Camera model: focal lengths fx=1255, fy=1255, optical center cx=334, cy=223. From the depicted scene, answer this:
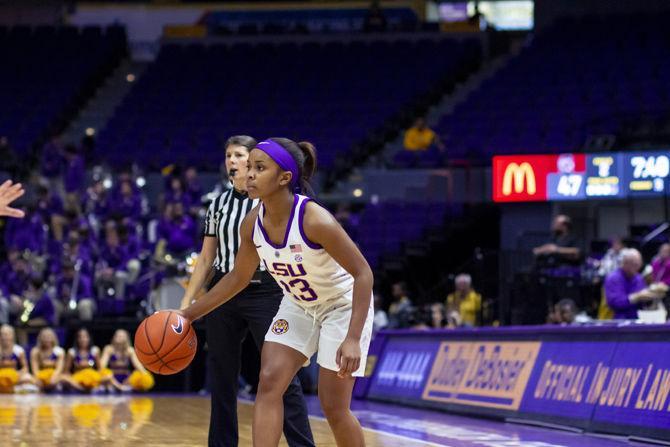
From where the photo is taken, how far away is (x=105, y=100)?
1137 inches

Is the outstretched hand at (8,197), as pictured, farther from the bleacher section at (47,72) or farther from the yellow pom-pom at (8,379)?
the bleacher section at (47,72)

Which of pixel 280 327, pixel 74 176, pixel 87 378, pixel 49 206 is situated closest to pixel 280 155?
pixel 280 327

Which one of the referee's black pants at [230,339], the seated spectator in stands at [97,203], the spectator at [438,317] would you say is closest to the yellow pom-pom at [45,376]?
the seated spectator in stands at [97,203]

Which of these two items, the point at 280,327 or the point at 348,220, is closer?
the point at 280,327

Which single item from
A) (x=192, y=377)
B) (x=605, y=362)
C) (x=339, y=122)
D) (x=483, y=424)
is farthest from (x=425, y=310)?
(x=339, y=122)

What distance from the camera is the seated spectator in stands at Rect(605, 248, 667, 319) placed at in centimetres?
1197

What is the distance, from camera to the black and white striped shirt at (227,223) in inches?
270

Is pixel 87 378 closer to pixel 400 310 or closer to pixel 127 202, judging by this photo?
pixel 400 310

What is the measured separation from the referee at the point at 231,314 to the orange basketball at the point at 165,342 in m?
0.72

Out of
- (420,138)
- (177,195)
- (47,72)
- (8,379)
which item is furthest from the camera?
(47,72)

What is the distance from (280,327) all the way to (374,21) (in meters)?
23.8

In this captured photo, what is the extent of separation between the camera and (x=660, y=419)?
8695 mm

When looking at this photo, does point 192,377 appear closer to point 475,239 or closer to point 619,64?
point 475,239

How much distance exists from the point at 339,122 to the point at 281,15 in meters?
7.75
